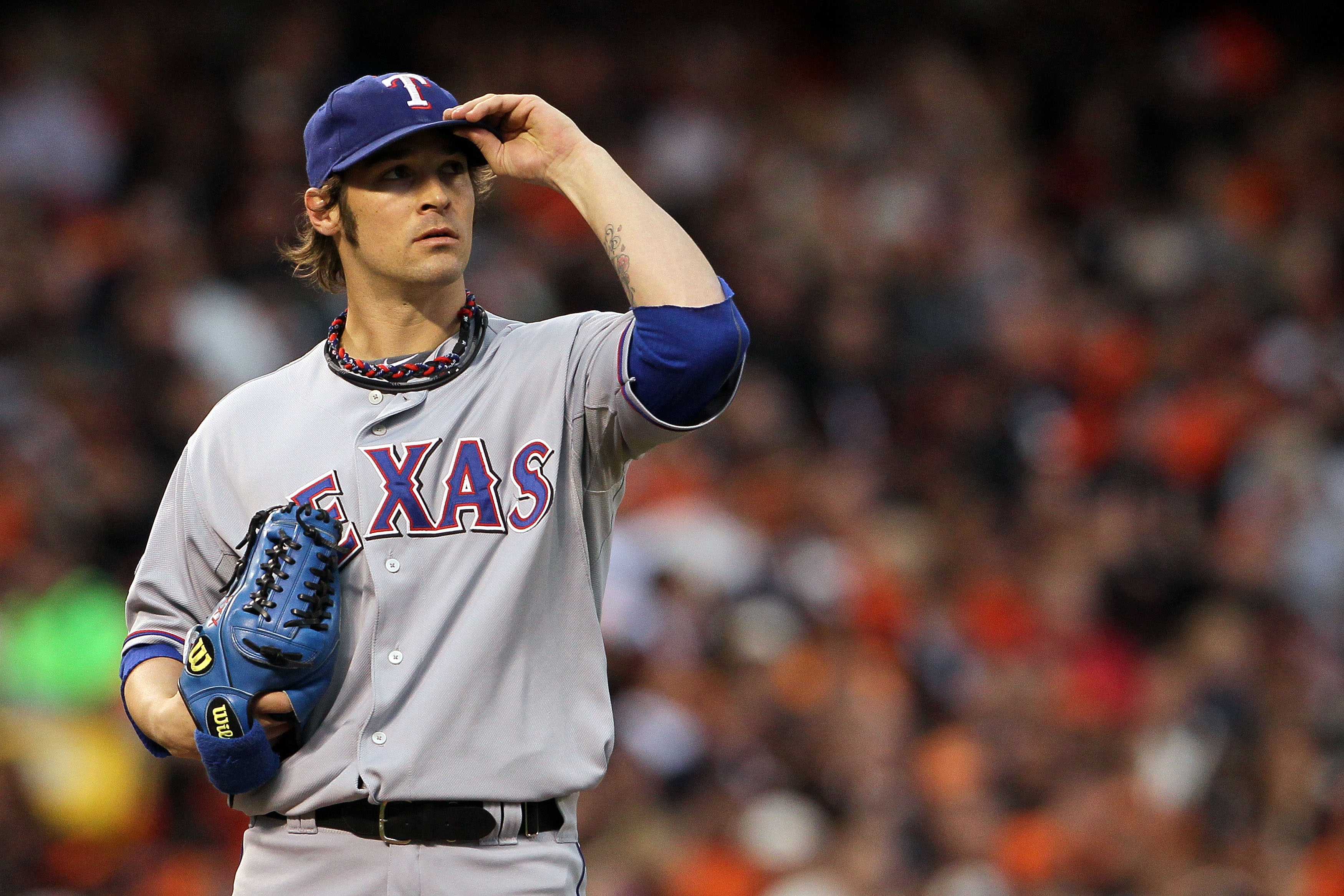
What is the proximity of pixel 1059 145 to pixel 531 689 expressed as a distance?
8.09 meters

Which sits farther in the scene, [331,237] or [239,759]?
[331,237]

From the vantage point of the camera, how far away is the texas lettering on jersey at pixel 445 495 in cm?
249

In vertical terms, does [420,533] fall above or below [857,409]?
above

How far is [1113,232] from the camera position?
366 inches

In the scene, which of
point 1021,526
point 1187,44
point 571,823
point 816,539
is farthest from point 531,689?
point 1187,44

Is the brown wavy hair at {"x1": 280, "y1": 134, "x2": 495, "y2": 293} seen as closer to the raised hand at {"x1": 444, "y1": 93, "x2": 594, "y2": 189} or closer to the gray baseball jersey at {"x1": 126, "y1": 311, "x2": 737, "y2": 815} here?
the raised hand at {"x1": 444, "y1": 93, "x2": 594, "y2": 189}

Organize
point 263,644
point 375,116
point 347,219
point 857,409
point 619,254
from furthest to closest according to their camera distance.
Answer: point 857,409 → point 347,219 → point 375,116 → point 619,254 → point 263,644

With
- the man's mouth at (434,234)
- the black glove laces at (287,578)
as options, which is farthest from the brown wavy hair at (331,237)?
the black glove laces at (287,578)

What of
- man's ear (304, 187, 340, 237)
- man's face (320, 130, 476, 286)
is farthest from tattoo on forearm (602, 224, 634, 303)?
man's ear (304, 187, 340, 237)

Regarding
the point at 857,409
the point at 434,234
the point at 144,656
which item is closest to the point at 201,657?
the point at 144,656

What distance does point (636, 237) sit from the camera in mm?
2445

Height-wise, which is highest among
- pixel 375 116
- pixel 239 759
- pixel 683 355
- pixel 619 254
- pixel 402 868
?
pixel 375 116

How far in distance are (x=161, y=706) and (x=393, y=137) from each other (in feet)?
3.13

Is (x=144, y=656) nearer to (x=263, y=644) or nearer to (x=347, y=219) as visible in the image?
(x=263, y=644)
